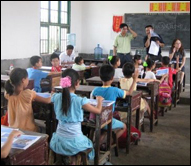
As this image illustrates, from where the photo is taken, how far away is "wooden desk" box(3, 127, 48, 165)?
4.79ft

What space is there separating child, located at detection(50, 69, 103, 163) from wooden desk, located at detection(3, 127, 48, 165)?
0.43 metres

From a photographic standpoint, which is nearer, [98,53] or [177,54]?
[177,54]

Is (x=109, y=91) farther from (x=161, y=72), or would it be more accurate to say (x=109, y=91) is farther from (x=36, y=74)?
(x=161, y=72)

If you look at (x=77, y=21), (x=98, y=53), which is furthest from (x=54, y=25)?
(x=98, y=53)

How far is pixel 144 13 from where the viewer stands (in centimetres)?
772

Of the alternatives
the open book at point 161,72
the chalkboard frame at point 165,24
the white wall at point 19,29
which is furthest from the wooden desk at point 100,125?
the chalkboard frame at point 165,24

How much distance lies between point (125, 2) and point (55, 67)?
3.75 meters

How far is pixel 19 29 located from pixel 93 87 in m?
3.36

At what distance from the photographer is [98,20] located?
27.0ft

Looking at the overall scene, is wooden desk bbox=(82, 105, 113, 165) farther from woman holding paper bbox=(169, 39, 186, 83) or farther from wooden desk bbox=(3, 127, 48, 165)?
woman holding paper bbox=(169, 39, 186, 83)

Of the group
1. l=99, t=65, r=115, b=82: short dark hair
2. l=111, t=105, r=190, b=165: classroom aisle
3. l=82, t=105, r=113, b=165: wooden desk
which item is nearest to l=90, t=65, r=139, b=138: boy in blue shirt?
l=99, t=65, r=115, b=82: short dark hair

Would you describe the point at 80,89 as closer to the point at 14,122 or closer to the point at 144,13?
the point at 14,122

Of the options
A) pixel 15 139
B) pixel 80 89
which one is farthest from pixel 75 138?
pixel 80 89

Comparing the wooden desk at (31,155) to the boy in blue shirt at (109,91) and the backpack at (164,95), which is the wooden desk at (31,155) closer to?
the boy in blue shirt at (109,91)
